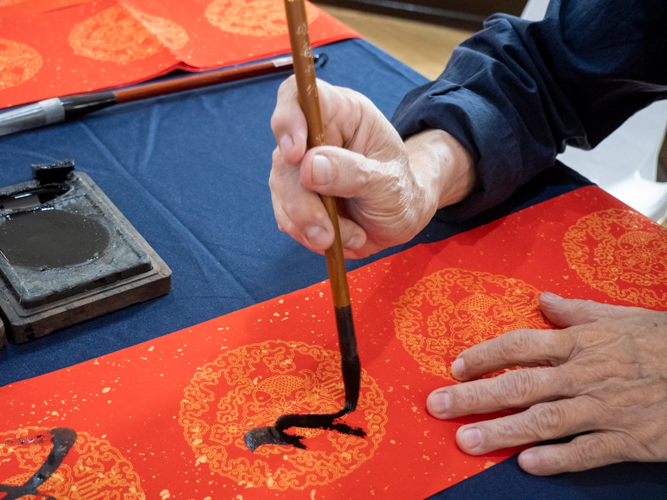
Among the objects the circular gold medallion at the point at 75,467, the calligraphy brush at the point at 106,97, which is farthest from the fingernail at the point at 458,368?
the calligraphy brush at the point at 106,97

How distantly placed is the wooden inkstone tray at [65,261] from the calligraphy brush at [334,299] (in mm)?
235

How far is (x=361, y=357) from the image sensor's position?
672 millimetres

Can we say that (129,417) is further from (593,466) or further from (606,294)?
(606,294)

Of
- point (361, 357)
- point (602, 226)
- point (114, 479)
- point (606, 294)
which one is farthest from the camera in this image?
point (602, 226)

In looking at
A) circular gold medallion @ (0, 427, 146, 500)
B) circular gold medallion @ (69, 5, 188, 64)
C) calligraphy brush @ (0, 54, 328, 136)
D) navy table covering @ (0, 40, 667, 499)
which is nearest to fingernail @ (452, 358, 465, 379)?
navy table covering @ (0, 40, 667, 499)

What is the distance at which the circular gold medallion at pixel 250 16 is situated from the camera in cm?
133

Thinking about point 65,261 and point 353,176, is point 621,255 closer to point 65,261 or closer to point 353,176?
point 353,176

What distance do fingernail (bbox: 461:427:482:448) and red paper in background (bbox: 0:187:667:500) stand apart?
0.05ft

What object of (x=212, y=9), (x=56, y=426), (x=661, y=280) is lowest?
(x=661, y=280)

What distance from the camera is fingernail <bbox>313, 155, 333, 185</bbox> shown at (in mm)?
544

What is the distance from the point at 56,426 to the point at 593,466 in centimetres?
54

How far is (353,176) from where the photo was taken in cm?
58

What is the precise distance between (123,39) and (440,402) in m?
1.04

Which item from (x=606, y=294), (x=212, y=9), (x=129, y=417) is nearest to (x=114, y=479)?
(x=129, y=417)
